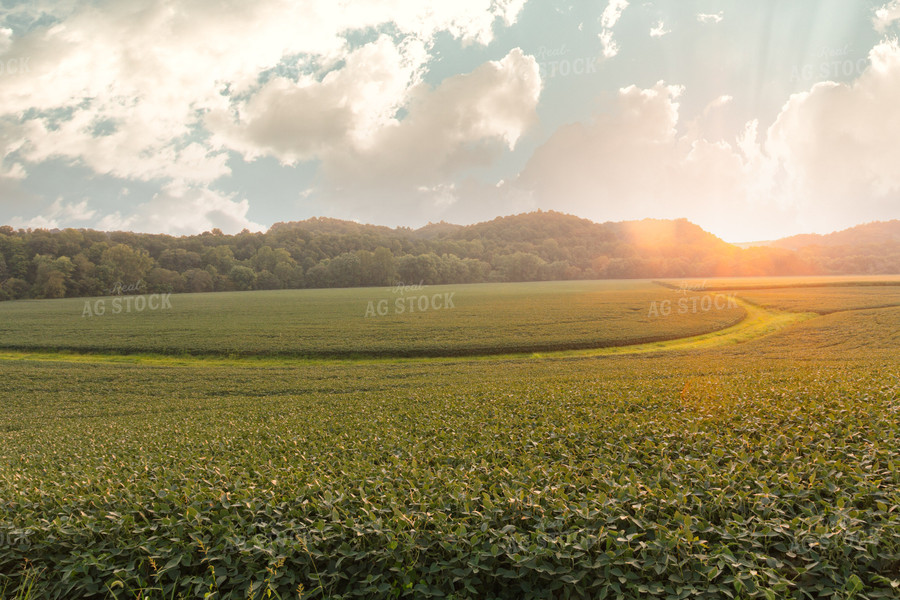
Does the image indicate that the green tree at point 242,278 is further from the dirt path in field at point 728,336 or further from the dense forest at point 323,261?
the dirt path in field at point 728,336

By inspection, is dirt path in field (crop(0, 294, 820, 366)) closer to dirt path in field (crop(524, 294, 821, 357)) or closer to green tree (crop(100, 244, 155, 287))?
dirt path in field (crop(524, 294, 821, 357))

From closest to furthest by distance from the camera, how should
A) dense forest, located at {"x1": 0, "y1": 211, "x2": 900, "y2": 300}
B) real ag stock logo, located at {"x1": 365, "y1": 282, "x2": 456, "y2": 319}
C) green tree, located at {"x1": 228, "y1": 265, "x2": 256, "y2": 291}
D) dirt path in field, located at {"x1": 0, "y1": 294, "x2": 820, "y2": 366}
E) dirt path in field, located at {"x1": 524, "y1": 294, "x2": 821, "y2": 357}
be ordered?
dirt path in field, located at {"x1": 0, "y1": 294, "x2": 820, "y2": 366}
dirt path in field, located at {"x1": 524, "y1": 294, "x2": 821, "y2": 357}
real ag stock logo, located at {"x1": 365, "y1": 282, "x2": 456, "y2": 319}
dense forest, located at {"x1": 0, "y1": 211, "x2": 900, "y2": 300}
green tree, located at {"x1": 228, "y1": 265, "x2": 256, "y2": 291}

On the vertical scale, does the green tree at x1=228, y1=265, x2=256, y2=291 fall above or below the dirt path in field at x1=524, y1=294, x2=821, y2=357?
above

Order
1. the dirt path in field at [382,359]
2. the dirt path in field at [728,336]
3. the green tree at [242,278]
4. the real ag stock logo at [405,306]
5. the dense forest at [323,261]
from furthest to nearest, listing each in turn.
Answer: the green tree at [242,278] < the dense forest at [323,261] < the real ag stock logo at [405,306] < the dirt path in field at [728,336] < the dirt path in field at [382,359]

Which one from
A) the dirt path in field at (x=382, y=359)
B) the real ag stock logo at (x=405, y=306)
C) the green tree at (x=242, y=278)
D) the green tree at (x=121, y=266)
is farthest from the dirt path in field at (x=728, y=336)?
the green tree at (x=121, y=266)

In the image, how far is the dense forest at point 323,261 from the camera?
103m

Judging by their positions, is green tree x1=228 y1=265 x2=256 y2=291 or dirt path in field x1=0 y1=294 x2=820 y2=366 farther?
green tree x1=228 y1=265 x2=256 y2=291

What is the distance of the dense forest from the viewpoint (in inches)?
4045

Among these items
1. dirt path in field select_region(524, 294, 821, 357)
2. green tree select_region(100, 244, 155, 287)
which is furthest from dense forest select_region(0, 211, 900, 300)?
dirt path in field select_region(524, 294, 821, 357)

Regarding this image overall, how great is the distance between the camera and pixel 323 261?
13912 cm

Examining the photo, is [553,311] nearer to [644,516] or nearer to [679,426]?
[679,426]

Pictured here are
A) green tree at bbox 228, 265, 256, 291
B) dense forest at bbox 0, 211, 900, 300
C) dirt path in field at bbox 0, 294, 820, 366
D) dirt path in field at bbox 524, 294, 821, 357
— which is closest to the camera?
dirt path in field at bbox 0, 294, 820, 366

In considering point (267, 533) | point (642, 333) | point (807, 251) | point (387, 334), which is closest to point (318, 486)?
point (267, 533)

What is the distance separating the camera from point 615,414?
9.95 metres
